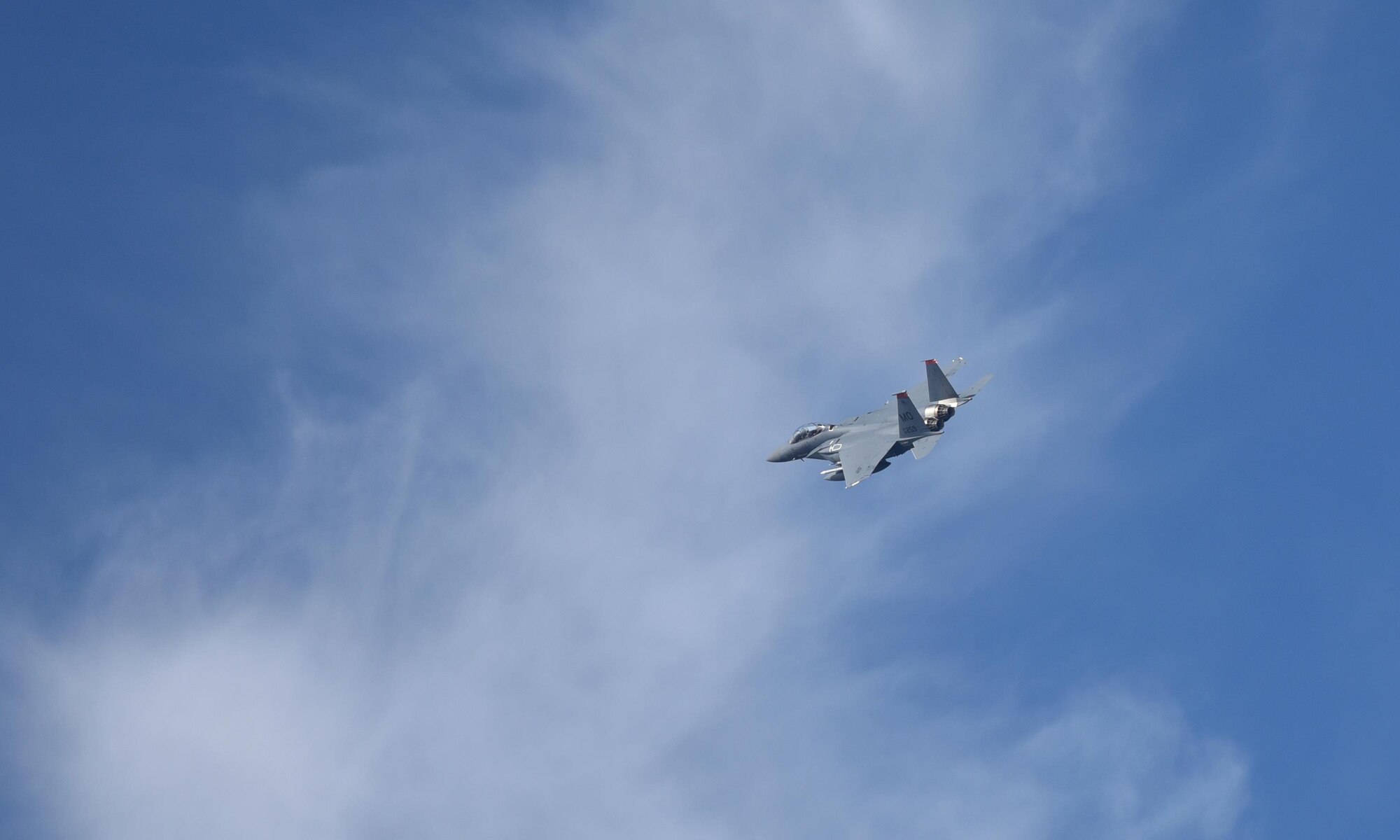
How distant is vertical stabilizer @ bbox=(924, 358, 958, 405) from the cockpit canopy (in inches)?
661

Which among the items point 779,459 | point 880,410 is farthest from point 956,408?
point 779,459

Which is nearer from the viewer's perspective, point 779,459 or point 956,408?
point 956,408

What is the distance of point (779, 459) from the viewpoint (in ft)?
528

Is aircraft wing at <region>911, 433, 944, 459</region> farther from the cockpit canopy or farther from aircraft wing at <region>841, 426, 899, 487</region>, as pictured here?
the cockpit canopy

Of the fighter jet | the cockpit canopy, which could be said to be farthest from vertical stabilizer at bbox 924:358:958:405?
the cockpit canopy

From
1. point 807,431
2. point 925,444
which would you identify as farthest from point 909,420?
point 807,431

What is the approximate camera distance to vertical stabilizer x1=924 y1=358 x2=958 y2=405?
142m

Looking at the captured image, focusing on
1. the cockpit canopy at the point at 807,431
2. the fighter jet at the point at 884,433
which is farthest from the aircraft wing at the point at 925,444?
the cockpit canopy at the point at 807,431

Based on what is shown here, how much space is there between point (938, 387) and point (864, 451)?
1124cm

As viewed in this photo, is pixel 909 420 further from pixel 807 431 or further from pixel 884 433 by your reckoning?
pixel 807 431

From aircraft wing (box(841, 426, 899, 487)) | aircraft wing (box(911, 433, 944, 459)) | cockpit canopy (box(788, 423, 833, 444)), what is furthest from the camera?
cockpit canopy (box(788, 423, 833, 444))

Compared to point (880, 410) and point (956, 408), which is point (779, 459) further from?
point (956, 408)

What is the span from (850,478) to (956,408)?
58.6 ft

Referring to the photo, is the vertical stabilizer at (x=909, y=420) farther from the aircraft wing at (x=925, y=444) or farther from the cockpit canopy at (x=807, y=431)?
the cockpit canopy at (x=807, y=431)
